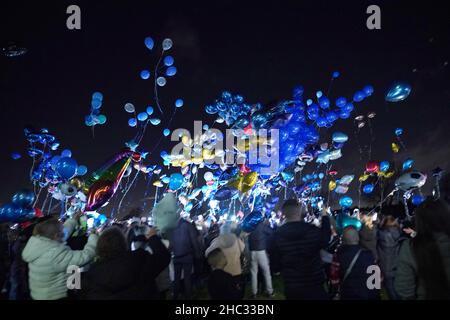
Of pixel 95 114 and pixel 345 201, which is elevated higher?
pixel 95 114

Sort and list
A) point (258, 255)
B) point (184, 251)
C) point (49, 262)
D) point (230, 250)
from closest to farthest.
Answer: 1. point (49, 262)
2. point (230, 250)
3. point (184, 251)
4. point (258, 255)

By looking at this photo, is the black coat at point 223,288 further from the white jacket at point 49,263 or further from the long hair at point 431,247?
the long hair at point 431,247

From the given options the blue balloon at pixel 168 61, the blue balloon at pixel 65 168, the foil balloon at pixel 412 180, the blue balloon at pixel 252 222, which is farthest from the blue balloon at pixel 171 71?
the foil balloon at pixel 412 180

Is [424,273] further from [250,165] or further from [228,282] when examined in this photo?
[250,165]

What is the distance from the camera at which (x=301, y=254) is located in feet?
11.1

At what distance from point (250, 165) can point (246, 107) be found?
7.02 ft

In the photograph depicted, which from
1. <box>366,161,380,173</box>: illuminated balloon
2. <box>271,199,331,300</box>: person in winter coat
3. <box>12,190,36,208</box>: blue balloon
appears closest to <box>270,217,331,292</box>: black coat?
<box>271,199,331,300</box>: person in winter coat

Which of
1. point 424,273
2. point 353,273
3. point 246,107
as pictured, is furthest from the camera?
point 246,107

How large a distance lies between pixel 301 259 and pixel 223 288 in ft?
3.05

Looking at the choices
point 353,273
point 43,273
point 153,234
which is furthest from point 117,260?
point 353,273

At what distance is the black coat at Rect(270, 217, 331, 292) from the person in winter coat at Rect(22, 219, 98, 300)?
7.14 feet

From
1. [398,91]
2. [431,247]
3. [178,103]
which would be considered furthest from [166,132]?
[431,247]

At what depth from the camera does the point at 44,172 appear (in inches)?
469

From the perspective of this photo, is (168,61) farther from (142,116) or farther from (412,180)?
(412,180)
